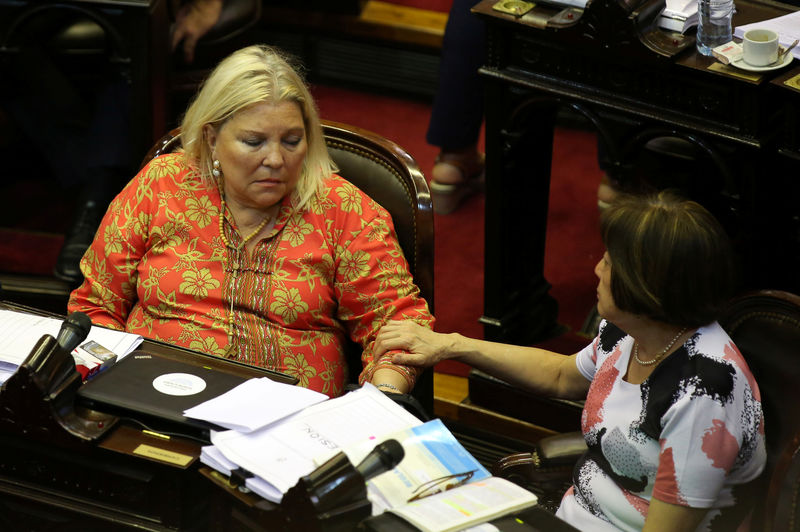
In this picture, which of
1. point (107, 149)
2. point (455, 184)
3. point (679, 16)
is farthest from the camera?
point (455, 184)

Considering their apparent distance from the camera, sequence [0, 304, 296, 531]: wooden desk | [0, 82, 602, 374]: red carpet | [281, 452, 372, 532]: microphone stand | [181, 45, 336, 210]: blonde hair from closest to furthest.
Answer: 1. [281, 452, 372, 532]: microphone stand
2. [0, 304, 296, 531]: wooden desk
3. [181, 45, 336, 210]: blonde hair
4. [0, 82, 602, 374]: red carpet

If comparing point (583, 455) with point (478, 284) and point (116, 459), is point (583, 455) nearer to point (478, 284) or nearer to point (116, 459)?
point (116, 459)

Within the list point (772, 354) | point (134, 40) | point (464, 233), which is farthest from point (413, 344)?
point (464, 233)

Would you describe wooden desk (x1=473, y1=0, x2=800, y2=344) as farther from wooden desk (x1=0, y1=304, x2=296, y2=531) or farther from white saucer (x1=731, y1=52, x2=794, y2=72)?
wooden desk (x1=0, y1=304, x2=296, y2=531)

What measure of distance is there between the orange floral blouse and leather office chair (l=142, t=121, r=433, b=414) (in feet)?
0.14

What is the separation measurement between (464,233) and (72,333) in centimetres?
221

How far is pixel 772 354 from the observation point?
6.08 feet

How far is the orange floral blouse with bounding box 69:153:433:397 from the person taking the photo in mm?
2301

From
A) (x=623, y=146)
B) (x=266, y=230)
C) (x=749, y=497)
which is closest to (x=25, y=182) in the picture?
(x=266, y=230)

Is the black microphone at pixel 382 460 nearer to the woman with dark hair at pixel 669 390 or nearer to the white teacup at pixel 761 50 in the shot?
the woman with dark hair at pixel 669 390

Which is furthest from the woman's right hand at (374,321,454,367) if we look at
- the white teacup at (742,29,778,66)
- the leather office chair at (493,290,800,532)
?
the white teacup at (742,29,778,66)

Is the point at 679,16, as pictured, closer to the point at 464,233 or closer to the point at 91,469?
the point at 464,233

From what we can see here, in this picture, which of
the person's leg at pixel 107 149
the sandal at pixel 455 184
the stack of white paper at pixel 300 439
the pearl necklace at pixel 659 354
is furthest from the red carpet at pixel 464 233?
the stack of white paper at pixel 300 439

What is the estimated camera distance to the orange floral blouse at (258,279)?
2301mm
